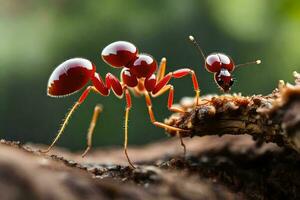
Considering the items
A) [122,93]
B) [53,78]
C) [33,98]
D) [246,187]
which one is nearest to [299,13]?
[122,93]

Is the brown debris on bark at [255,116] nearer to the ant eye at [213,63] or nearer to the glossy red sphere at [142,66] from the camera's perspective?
the ant eye at [213,63]

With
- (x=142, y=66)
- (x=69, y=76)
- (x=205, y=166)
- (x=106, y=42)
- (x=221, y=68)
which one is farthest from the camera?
(x=106, y=42)

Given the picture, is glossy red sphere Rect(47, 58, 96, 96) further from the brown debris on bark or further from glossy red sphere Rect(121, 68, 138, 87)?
the brown debris on bark

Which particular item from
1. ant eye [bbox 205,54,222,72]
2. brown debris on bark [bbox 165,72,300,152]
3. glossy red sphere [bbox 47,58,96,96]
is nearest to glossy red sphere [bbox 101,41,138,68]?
glossy red sphere [bbox 47,58,96,96]

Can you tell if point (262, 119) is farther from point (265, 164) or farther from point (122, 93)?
point (122, 93)

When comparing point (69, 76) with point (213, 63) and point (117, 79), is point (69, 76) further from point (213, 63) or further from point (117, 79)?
point (213, 63)

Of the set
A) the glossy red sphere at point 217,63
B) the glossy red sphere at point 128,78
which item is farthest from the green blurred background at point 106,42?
the glossy red sphere at point 217,63

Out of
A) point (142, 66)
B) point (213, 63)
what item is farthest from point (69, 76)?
point (213, 63)
